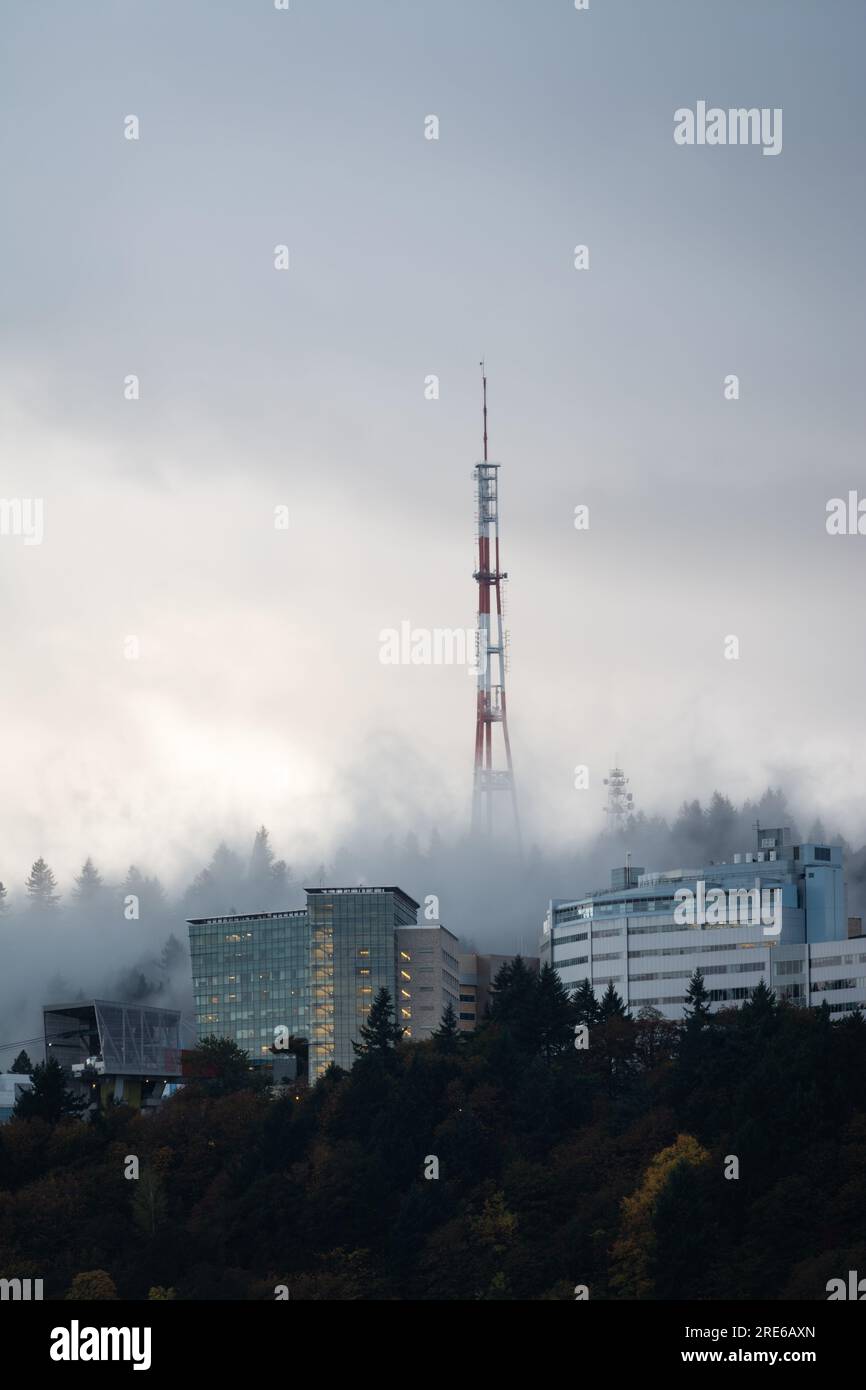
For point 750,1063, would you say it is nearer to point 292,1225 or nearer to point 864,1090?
point 864,1090

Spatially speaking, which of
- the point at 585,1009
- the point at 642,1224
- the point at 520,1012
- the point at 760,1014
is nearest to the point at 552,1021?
the point at 520,1012

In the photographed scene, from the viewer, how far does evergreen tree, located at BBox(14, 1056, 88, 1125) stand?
184500 mm

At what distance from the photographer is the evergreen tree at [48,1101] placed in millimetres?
184500

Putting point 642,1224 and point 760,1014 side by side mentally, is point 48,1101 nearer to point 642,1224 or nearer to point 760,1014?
point 642,1224

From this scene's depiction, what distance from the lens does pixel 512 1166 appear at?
16150 centimetres

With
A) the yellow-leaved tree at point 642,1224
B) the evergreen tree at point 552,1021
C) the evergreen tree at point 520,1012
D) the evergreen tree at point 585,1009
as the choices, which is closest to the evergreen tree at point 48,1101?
the evergreen tree at point 520,1012

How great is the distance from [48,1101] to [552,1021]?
4264cm

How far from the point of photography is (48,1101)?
185875mm

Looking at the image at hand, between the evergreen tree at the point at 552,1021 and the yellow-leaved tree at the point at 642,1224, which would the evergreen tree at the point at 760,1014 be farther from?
the evergreen tree at the point at 552,1021

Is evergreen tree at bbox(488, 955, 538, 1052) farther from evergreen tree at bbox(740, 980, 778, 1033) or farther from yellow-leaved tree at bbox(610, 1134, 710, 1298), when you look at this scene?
yellow-leaved tree at bbox(610, 1134, 710, 1298)

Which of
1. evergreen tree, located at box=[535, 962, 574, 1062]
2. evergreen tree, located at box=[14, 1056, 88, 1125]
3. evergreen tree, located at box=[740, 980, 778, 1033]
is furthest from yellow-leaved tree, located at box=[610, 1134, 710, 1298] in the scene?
evergreen tree, located at box=[14, 1056, 88, 1125]

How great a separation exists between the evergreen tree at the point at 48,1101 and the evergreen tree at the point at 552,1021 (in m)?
39.8
